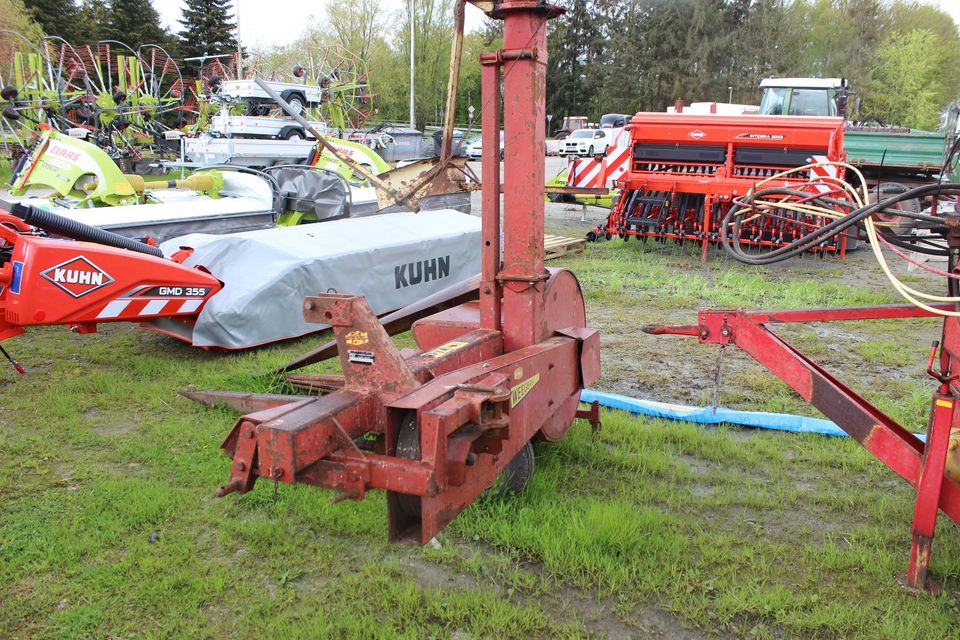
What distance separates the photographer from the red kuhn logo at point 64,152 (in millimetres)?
7379

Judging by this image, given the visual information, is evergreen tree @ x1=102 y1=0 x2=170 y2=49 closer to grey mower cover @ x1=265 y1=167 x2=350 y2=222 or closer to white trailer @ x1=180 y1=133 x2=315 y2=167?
white trailer @ x1=180 y1=133 x2=315 y2=167

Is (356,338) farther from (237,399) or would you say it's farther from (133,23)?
(133,23)

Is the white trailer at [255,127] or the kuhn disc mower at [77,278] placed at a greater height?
the white trailer at [255,127]

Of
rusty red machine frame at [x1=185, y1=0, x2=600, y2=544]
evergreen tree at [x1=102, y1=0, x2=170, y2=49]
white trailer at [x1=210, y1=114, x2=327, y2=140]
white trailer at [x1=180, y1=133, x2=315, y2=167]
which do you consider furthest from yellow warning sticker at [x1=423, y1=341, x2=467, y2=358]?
evergreen tree at [x1=102, y1=0, x2=170, y2=49]

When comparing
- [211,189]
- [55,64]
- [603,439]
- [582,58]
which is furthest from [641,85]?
[603,439]

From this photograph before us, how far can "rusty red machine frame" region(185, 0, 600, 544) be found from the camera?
2244 millimetres

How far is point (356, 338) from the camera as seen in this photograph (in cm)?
255

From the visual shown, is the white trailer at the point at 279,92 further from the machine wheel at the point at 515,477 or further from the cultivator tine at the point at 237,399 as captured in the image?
the machine wheel at the point at 515,477

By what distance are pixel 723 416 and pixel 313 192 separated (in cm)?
498

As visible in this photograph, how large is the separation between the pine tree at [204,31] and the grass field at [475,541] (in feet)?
150

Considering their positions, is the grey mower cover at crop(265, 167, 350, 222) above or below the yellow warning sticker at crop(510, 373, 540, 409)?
above

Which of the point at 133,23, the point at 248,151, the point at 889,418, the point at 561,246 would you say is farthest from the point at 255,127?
the point at 133,23

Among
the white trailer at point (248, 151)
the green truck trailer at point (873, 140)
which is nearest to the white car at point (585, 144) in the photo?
the green truck trailer at point (873, 140)

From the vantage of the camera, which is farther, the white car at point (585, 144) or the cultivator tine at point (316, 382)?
the white car at point (585, 144)
